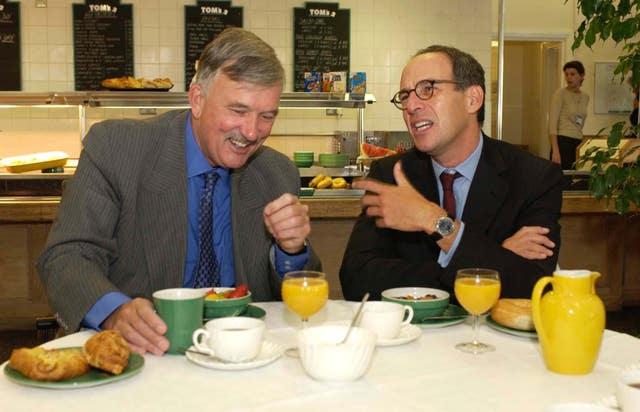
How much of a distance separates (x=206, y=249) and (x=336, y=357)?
3.33 feet

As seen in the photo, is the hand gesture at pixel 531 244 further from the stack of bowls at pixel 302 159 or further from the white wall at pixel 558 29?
the white wall at pixel 558 29

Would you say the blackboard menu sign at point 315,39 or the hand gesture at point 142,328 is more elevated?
the blackboard menu sign at point 315,39

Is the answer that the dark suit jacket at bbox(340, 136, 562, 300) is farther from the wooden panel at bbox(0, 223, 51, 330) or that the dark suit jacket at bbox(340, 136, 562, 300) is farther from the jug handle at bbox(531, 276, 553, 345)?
the wooden panel at bbox(0, 223, 51, 330)

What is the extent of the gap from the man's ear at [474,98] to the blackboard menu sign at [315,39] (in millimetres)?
4254

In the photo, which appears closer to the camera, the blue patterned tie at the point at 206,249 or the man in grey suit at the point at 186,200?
the man in grey suit at the point at 186,200

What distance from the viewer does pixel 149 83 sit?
17.2ft

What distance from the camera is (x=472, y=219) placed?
252 cm

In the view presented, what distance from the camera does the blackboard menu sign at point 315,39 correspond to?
22.4 feet

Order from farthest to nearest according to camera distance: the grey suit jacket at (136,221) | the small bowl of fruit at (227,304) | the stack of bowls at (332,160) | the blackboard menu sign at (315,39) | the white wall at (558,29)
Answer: the white wall at (558,29), the blackboard menu sign at (315,39), the stack of bowls at (332,160), the grey suit jacket at (136,221), the small bowl of fruit at (227,304)

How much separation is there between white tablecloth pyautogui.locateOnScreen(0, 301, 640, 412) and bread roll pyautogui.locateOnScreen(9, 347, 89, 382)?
0.10 feet

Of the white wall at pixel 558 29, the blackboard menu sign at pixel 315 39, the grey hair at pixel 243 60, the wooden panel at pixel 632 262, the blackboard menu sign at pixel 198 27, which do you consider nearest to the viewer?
the grey hair at pixel 243 60

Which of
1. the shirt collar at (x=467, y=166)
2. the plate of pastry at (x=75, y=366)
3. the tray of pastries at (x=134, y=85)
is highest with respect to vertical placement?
the tray of pastries at (x=134, y=85)

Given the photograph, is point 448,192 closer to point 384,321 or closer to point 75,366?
point 384,321

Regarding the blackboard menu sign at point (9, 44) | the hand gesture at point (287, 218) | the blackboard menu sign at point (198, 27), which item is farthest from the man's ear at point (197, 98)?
the blackboard menu sign at point (9, 44)
